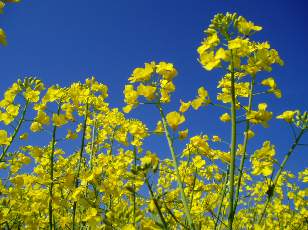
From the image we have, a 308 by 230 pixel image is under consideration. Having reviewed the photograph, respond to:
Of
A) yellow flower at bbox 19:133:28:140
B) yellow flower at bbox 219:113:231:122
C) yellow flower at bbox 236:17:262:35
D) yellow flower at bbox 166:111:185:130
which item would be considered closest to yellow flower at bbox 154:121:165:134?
yellow flower at bbox 166:111:185:130

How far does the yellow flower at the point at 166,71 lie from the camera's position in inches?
115

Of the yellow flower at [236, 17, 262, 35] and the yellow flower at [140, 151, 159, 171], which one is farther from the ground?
the yellow flower at [236, 17, 262, 35]

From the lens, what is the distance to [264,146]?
2977mm

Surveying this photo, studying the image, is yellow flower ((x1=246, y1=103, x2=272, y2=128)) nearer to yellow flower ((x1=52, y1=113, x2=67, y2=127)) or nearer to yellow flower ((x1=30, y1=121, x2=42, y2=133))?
yellow flower ((x1=52, y1=113, x2=67, y2=127))

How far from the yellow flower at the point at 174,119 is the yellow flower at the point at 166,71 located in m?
0.40

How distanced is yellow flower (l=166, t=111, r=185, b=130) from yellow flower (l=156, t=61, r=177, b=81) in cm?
40

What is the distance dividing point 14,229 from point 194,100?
A: 3.48 meters

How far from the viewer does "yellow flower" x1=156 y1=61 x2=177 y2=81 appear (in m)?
2.91

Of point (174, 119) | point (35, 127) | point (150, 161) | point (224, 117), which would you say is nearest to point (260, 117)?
point (224, 117)

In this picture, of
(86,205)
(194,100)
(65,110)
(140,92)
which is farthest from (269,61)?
(65,110)

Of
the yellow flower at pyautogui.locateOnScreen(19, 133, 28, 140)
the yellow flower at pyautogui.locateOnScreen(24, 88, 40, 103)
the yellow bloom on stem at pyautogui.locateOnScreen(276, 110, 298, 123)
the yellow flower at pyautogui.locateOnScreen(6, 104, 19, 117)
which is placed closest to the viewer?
the yellow bloom on stem at pyautogui.locateOnScreen(276, 110, 298, 123)

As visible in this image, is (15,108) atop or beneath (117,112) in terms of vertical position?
beneath

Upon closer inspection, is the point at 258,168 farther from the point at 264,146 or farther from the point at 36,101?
the point at 36,101

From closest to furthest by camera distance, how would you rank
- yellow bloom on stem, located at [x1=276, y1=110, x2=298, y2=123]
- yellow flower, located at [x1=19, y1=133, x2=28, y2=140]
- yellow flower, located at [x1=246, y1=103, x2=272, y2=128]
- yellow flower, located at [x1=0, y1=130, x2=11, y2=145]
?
yellow flower, located at [x1=246, y1=103, x2=272, y2=128], yellow bloom on stem, located at [x1=276, y1=110, x2=298, y2=123], yellow flower, located at [x1=0, y1=130, x2=11, y2=145], yellow flower, located at [x1=19, y1=133, x2=28, y2=140]
